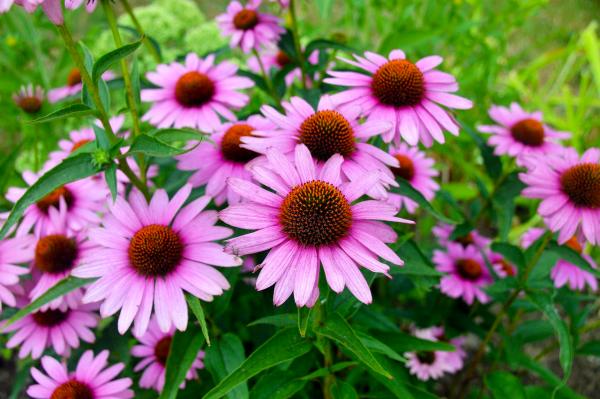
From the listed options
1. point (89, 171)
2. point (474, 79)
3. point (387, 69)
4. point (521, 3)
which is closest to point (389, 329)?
point (387, 69)

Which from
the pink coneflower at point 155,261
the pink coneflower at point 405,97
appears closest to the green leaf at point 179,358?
the pink coneflower at point 155,261

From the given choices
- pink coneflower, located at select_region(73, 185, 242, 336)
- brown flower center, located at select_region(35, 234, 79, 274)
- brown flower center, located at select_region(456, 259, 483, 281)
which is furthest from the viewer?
brown flower center, located at select_region(456, 259, 483, 281)

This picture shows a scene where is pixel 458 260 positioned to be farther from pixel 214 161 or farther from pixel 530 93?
pixel 530 93

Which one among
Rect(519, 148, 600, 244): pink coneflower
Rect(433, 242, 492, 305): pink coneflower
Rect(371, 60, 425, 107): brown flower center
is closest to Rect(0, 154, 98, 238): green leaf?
Rect(371, 60, 425, 107): brown flower center

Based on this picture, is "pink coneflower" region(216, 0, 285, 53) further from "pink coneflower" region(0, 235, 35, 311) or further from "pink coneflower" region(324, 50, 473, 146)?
"pink coneflower" region(0, 235, 35, 311)

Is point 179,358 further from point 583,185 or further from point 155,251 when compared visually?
point 583,185
